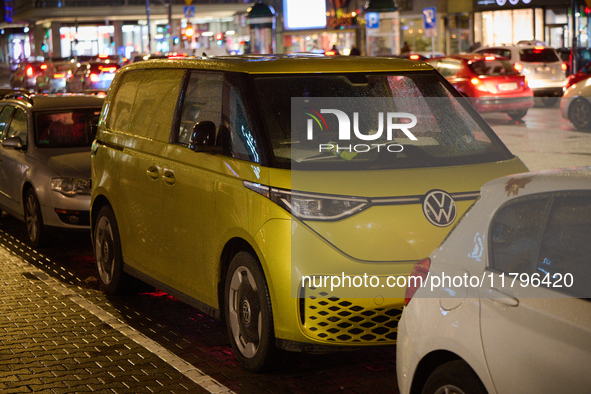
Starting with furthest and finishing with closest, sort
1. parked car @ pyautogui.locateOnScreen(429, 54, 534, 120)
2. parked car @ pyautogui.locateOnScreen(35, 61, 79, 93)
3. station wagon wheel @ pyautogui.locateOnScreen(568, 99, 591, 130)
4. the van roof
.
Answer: parked car @ pyautogui.locateOnScreen(35, 61, 79, 93) < parked car @ pyautogui.locateOnScreen(429, 54, 534, 120) < station wagon wheel @ pyautogui.locateOnScreen(568, 99, 591, 130) < the van roof

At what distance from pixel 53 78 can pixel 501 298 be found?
45.0 m

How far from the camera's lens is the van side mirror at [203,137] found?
5.61 meters

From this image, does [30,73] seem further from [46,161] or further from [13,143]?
[46,161]

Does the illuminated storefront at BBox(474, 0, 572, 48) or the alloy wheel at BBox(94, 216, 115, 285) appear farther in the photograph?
the illuminated storefront at BBox(474, 0, 572, 48)

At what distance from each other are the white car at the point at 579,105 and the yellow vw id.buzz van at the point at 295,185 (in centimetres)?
1566

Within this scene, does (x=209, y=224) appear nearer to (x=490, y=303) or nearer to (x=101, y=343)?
(x=101, y=343)

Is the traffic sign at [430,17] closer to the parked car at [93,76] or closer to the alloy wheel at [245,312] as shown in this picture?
the parked car at [93,76]

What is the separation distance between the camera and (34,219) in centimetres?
992

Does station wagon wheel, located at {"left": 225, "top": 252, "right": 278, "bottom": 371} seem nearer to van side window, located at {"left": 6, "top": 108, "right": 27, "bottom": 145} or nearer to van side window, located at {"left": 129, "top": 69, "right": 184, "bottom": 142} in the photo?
van side window, located at {"left": 129, "top": 69, "right": 184, "bottom": 142}

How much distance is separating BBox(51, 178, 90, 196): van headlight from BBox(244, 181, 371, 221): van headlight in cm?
509

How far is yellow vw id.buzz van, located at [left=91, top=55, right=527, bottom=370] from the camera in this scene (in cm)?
491

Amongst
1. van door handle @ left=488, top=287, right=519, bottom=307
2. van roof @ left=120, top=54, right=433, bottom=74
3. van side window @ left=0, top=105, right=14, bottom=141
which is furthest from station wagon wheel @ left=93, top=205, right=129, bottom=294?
van door handle @ left=488, top=287, right=519, bottom=307

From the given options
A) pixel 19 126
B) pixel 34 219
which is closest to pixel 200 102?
pixel 34 219

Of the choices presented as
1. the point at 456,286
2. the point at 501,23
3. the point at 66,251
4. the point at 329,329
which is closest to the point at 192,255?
the point at 329,329
